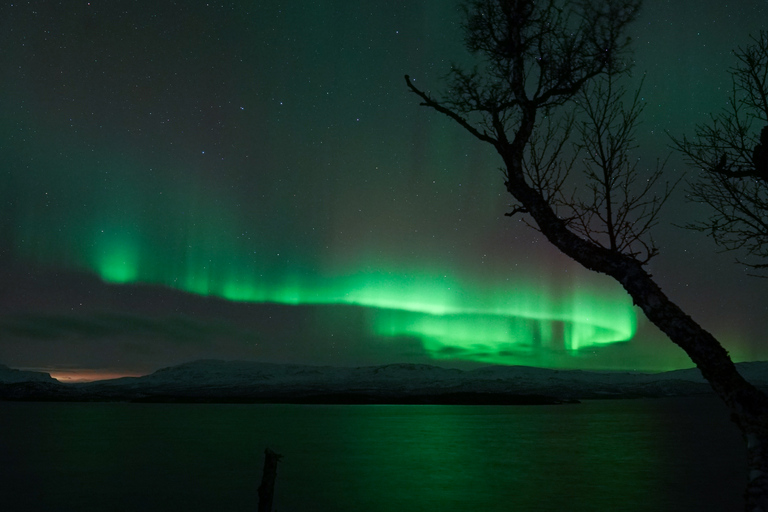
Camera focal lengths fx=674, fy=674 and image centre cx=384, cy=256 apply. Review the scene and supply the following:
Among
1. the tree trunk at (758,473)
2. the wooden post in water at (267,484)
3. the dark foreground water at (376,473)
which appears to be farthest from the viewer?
the dark foreground water at (376,473)

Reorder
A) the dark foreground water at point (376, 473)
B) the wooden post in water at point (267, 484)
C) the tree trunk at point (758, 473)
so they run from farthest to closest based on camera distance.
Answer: the dark foreground water at point (376, 473)
the wooden post in water at point (267, 484)
the tree trunk at point (758, 473)

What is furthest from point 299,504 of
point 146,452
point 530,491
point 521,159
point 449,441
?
point 449,441

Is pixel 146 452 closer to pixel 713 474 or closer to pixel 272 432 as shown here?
pixel 272 432

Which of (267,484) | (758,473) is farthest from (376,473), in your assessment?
(758,473)

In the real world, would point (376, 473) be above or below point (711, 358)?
below

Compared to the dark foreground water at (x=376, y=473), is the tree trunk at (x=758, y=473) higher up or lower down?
higher up

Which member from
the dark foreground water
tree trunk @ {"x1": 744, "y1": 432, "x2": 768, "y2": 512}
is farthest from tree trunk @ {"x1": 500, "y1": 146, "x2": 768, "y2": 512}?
the dark foreground water

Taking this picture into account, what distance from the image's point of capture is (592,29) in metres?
11.7

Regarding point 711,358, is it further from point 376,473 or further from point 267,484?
point 376,473

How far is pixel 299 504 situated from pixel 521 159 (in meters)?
29.0

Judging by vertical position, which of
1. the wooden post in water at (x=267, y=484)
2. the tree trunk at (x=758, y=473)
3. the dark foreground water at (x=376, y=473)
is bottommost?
the dark foreground water at (x=376, y=473)

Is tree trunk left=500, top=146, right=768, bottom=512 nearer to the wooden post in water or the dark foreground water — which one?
the wooden post in water

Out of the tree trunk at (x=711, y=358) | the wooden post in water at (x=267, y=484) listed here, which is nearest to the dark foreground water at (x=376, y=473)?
the wooden post in water at (x=267, y=484)

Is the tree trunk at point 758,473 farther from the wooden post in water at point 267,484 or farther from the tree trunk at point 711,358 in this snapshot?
the wooden post in water at point 267,484
